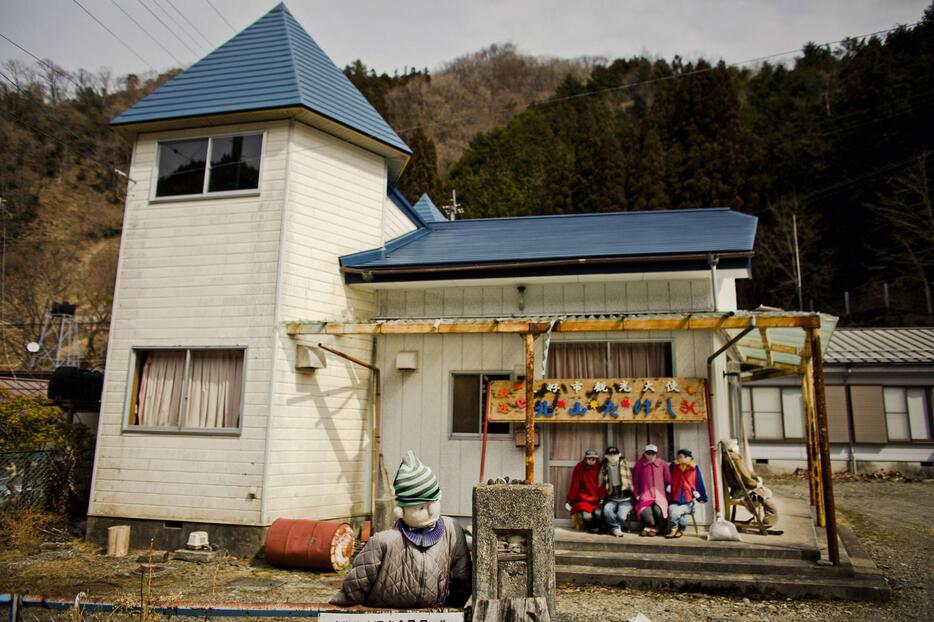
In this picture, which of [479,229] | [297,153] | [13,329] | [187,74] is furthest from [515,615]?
[13,329]

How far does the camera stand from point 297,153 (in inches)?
367

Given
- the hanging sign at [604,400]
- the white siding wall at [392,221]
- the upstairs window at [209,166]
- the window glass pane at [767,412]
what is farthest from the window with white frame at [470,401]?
the window glass pane at [767,412]

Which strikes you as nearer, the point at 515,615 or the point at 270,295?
the point at 515,615

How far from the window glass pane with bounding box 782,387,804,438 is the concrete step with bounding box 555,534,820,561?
10.5 m

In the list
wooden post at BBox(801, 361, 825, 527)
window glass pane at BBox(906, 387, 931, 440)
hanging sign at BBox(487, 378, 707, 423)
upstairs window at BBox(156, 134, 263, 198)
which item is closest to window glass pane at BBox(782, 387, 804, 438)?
window glass pane at BBox(906, 387, 931, 440)

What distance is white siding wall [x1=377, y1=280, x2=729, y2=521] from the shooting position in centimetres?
916

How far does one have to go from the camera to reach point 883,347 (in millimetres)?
17172

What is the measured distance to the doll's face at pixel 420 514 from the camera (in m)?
3.24

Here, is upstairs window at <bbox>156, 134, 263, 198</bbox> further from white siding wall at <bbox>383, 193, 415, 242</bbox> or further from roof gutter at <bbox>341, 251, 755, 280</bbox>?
white siding wall at <bbox>383, 193, 415, 242</bbox>

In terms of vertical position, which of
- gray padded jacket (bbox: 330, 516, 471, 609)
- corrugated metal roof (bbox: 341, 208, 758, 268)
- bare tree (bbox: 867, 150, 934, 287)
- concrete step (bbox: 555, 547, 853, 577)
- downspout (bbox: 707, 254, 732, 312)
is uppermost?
bare tree (bbox: 867, 150, 934, 287)

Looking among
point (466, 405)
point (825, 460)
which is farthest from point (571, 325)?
point (825, 460)

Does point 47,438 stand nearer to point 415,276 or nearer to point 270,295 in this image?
point 270,295

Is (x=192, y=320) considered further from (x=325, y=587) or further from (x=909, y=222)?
(x=909, y=222)

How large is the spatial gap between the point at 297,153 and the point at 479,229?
12.5 ft
